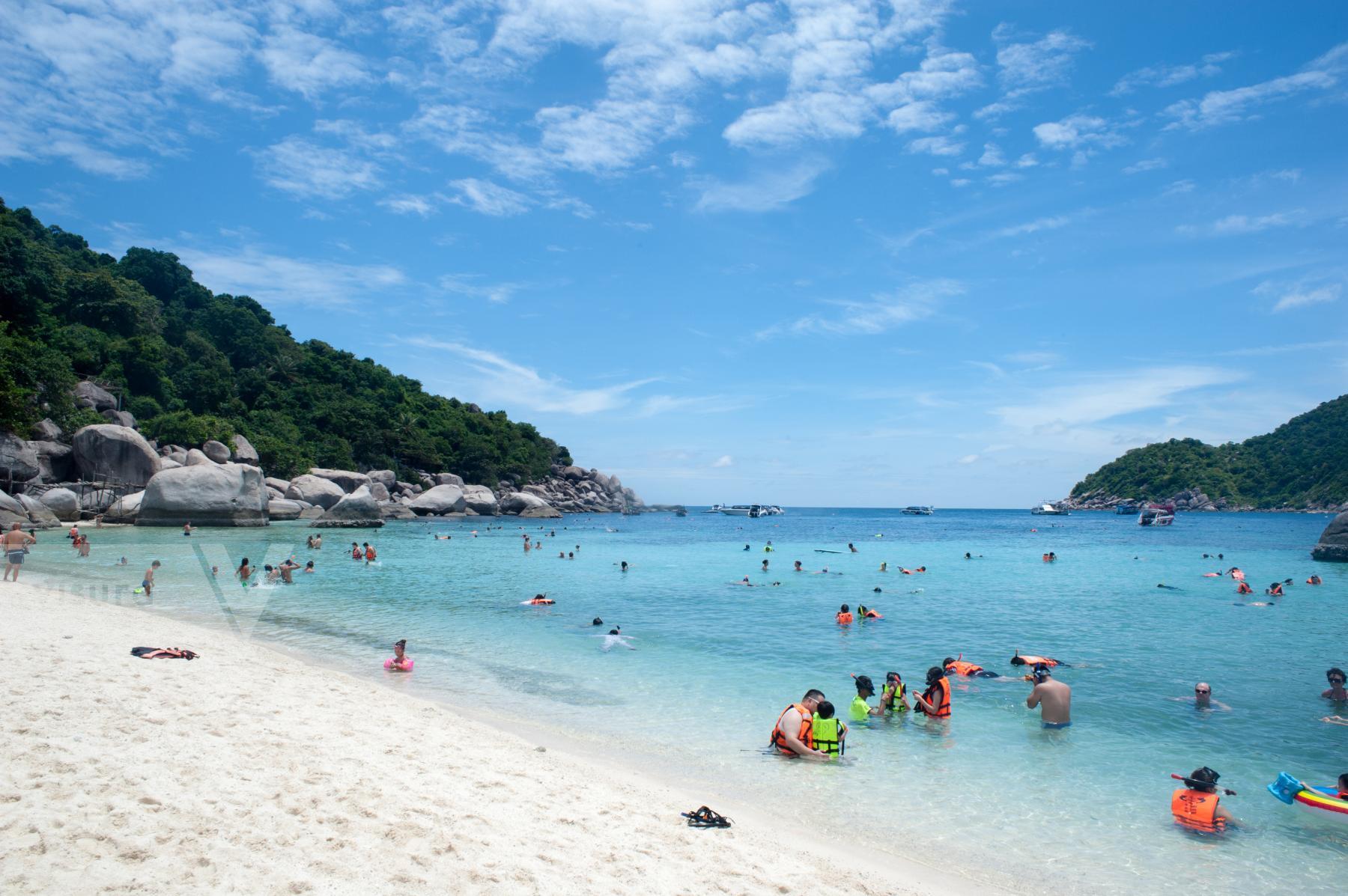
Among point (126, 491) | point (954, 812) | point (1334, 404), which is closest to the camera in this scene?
point (954, 812)

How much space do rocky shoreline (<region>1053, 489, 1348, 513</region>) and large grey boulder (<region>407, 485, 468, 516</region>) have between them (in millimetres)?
107897

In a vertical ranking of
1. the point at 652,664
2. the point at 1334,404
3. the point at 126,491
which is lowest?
the point at 652,664

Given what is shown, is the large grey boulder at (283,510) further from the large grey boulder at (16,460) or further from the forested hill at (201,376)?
the large grey boulder at (16,460)

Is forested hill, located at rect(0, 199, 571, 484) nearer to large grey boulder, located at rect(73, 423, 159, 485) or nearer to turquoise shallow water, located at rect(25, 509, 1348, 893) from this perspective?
large grey boulder, located at rect(73, 423, 159, 485)

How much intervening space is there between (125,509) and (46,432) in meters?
6.47

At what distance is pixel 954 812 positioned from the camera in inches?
285

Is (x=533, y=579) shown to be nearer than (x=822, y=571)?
Yes

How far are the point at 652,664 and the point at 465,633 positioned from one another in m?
5.05

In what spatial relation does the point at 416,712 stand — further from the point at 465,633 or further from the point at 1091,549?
the point at 1091,549

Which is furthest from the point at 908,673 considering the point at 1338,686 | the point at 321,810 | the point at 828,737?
the point at 321,810

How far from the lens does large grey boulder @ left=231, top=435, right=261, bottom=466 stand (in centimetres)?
5369

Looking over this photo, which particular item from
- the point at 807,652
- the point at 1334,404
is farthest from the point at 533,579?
the point at 1334,404

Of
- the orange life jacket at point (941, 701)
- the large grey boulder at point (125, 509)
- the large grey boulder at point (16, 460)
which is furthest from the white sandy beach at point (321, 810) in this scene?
the large grey boulder at point (125, 509)

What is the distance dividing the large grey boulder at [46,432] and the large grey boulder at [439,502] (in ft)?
89.1
